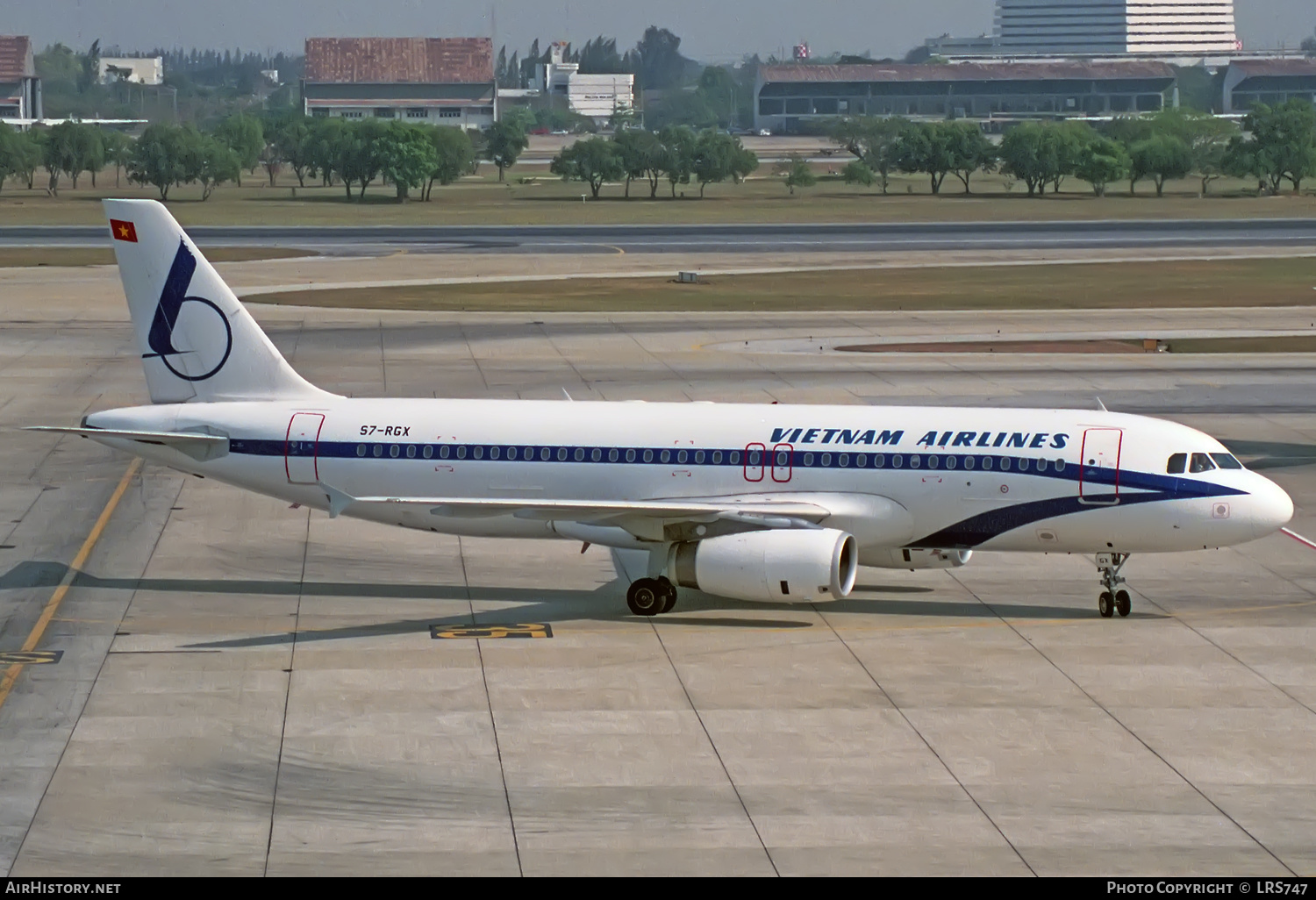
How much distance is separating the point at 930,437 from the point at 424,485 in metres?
10.3

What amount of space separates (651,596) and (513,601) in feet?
10.4

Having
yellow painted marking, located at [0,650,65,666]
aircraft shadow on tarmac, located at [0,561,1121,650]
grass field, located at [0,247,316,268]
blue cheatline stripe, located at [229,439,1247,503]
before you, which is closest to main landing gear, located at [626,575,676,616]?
aircraft shadow on tarmac, located at [0,561,1121,650]

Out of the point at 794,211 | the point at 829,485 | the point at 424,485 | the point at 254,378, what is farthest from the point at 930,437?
the point at 794,211

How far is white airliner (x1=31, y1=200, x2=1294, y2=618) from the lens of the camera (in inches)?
1329

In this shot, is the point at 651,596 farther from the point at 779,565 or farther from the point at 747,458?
the point at 747,458

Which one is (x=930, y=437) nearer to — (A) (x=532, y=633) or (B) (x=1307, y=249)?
(A) (x=532, y=633)

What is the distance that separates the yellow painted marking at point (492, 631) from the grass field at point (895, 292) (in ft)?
211

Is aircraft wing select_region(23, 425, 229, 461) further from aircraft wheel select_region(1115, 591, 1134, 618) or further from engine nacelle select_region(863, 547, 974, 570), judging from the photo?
aircraft wheel select_region(1115, 591, 1134, 618)

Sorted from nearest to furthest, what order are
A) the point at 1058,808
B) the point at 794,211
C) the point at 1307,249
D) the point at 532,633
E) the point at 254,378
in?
the point at 1058,808 < the point at 532,633 < the point at 254,378 < the point at 1307,249 < the point at 794,211

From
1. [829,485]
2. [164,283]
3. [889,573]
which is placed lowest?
[889,573]

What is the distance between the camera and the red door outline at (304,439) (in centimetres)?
3666

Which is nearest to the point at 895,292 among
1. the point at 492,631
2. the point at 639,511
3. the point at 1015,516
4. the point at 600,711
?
the point at 1015,516

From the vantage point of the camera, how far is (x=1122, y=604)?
34812mm

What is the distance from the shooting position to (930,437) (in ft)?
114
